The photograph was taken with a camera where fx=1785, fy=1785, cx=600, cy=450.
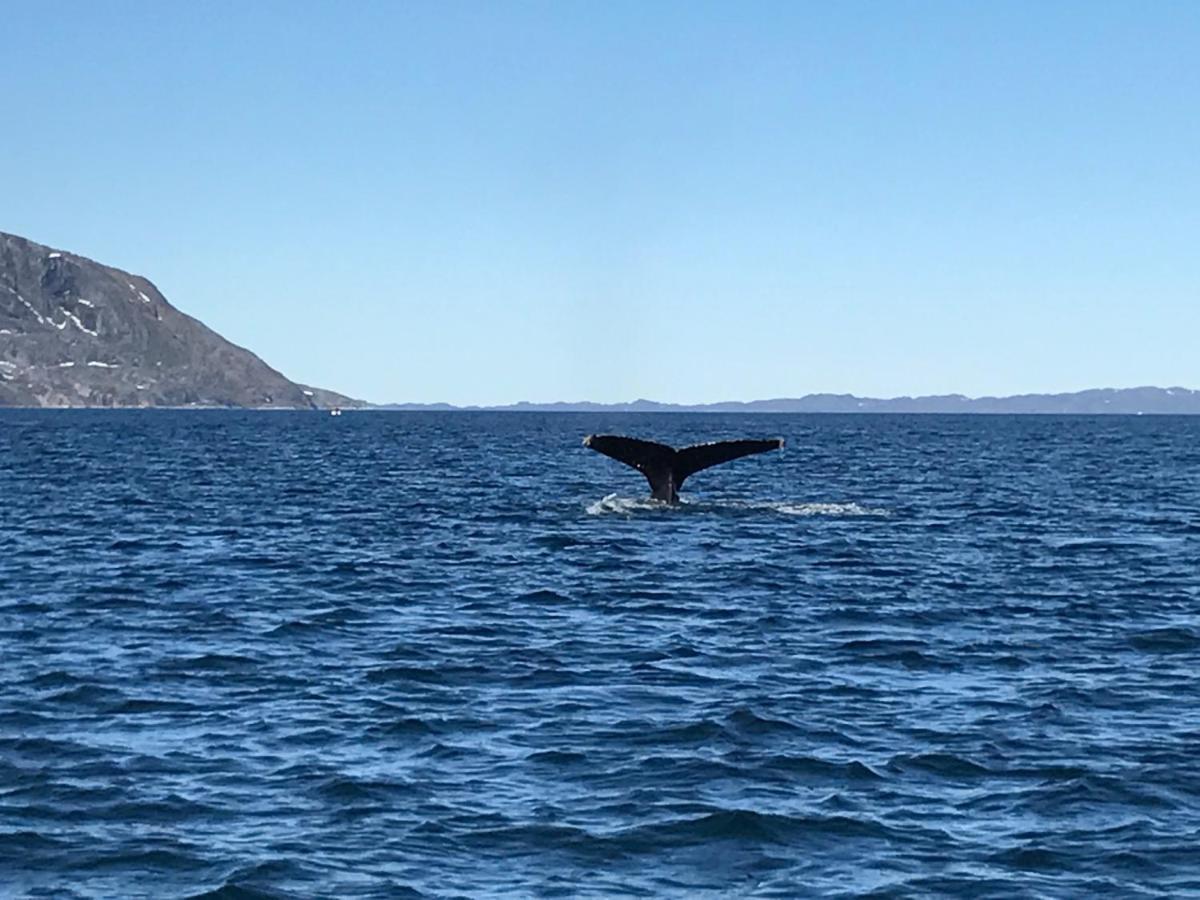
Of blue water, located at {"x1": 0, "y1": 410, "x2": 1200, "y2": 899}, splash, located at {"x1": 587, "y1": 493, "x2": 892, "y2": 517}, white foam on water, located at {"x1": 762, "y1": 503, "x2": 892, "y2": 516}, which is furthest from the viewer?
white foam on water, located at {"x1": 762, "y1": 503, "x2": 892, "y2": 516}

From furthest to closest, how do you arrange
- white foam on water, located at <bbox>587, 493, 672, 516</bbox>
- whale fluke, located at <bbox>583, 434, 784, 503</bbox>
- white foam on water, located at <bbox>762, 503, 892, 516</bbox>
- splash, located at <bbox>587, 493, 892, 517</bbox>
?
white foam on water, located at <bbox>762, 503, 892, 516</bbox> < splash, located at <bbox>587, 493, 892, 517</bbox> < white foam on water, located at <bbox>587, 493, 672, 516</bbox> < whale fluke, located at <bbox>583, 434, 784, 503</bbox>

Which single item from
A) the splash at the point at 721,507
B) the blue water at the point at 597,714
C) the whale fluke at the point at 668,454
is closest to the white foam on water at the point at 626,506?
the splash at the point at 721,507

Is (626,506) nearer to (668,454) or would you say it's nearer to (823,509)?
(823,509)

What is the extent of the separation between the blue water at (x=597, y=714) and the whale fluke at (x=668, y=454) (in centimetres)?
150

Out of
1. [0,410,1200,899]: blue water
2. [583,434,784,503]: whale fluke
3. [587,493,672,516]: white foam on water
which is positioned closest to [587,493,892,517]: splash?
[587,493,672,516]: white foam on water

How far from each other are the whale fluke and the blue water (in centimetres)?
150

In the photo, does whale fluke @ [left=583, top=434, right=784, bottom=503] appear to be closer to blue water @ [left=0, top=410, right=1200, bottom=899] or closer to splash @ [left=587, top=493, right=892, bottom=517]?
splash @ [left=587, top=493, right=892, bottom=517]

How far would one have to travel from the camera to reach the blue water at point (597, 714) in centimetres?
1133

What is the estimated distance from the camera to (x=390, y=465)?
72375 mm

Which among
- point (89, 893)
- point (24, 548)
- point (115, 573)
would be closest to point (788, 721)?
point (89, 893)

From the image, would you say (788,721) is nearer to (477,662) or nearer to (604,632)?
(477,662)

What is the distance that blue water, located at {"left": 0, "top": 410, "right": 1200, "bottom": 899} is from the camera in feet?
37.2

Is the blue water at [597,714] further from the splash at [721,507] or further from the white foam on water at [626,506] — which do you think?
the splash at [721,507]

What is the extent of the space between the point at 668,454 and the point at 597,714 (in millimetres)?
19812
